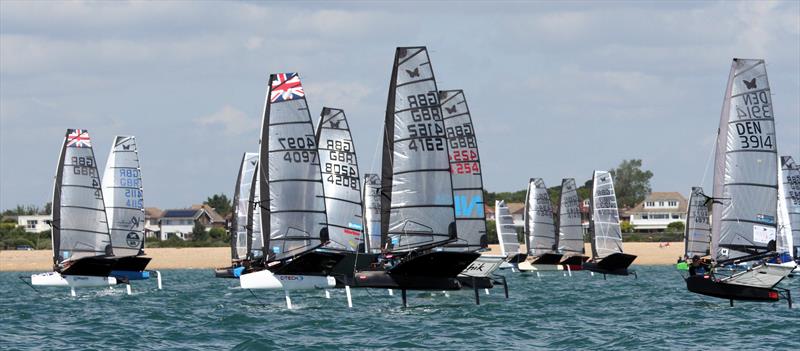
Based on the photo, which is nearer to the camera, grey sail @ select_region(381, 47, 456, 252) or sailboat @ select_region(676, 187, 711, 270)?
grey sail @ select_region(381, 47, 456, 252)

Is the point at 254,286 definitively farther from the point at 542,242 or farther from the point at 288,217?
the point at 542,242

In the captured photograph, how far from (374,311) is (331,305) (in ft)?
10.1

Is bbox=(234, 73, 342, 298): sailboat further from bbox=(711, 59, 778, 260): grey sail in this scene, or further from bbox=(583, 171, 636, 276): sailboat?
bbox=(583, 171, 636, 276): sailboat

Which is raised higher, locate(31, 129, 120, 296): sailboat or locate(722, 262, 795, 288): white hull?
locate(31, 129, 120, 296): sailboat

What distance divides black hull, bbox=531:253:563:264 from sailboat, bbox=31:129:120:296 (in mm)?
25608

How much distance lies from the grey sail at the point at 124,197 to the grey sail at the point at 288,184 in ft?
62.4

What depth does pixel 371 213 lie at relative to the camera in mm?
55719

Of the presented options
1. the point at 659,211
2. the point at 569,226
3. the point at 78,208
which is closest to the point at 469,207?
the point at 78,208

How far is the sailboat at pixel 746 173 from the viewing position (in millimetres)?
33781

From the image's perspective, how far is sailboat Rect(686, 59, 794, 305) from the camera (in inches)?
1330

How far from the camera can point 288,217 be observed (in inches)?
1442

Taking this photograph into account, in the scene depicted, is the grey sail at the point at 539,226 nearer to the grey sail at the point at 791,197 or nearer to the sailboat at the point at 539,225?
the sailboat at the point at 539,225

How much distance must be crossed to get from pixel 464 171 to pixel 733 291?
11.9 meters

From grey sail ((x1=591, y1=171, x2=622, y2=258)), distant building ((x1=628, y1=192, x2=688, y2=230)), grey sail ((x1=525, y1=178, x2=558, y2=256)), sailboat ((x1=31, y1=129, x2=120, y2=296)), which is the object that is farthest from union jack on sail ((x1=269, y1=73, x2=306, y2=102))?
distant building ((x1=628, y1=192, x2=688, y2=230))
